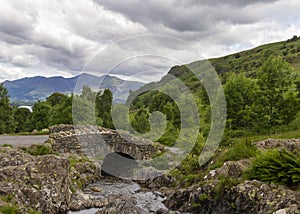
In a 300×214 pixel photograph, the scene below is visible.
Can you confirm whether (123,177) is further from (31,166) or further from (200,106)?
(200,106)

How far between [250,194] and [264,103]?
861 inches

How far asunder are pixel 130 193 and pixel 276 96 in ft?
66.7

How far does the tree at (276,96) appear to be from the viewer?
104 feet

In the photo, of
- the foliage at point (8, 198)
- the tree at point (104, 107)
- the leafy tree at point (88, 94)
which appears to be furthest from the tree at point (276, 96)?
the leafy tree at point (88, 94)

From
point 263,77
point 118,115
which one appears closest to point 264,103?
point 263,77

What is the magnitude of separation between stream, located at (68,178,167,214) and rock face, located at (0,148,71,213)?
4.93 feet

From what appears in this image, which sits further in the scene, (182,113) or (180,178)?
(182,113)

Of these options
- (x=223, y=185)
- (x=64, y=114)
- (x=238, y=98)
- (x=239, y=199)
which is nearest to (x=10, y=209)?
(x=223, y=185)

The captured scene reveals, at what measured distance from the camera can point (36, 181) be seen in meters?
15.3

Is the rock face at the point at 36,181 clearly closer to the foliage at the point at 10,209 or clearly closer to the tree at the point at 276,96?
the foliage at the point at 10,209

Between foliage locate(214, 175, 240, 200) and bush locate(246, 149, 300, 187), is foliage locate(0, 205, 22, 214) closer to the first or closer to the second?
foliage locate(214, 175, 240, 200)

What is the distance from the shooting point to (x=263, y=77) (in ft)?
108

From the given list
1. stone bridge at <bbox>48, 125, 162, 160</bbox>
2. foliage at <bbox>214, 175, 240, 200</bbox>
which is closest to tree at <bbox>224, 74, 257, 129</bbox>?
stone bridge at <bbox>48, 125, 162, 160</bbox>

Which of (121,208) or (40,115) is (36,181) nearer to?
(121,208)
